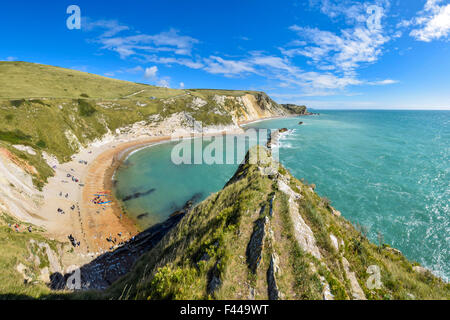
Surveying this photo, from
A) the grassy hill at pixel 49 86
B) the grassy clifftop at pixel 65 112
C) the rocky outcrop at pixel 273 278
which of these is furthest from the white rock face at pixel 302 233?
the grassy hill at pixel 49 86

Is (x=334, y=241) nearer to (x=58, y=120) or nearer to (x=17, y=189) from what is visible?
(x=17, y=189)

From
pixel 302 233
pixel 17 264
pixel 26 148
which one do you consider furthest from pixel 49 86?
pixel 302 233

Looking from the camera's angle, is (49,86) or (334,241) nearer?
(334,241)

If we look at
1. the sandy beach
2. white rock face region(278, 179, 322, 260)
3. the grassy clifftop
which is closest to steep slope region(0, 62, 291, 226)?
the grassy clifftop

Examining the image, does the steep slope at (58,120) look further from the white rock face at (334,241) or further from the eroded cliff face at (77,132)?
the white rock face at (334,241)

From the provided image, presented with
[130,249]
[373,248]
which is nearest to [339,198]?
[373,248]
